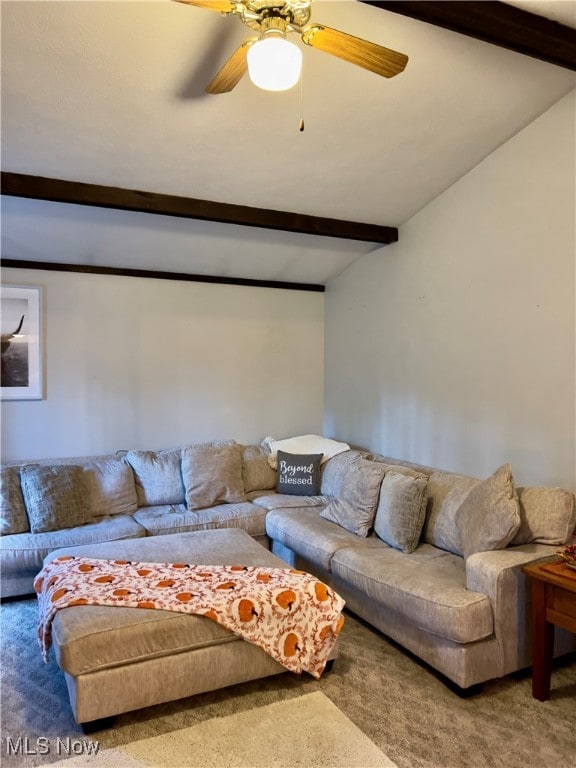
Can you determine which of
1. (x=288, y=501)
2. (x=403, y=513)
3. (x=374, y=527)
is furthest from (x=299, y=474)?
(x=403, y=513)

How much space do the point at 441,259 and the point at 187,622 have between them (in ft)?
9.60

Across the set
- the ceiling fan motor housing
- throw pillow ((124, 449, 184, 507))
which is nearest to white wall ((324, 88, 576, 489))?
throw pillow ((124, 449, 184, 507))

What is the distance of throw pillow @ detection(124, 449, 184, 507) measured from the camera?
4.21 m

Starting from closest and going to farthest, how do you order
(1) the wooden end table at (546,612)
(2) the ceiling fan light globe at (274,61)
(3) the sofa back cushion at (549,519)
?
(2) the ceiling fan light globe at (274,61), (1) the wooden end table at (546,612), (3) the sofa back cushion at (549,519)

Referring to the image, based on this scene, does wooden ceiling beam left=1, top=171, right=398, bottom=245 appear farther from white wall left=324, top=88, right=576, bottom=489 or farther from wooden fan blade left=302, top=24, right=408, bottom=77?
wooden fan blade left=302, top=24, right=408, bottom=77

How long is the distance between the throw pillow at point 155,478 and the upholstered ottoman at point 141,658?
75.1 inches

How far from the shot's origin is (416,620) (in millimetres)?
2541

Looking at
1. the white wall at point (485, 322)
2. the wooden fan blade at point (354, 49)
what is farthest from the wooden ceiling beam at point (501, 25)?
the white wall at point (485, 322)

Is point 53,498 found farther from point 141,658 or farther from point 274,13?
point 274,13

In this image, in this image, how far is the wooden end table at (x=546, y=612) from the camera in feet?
7.39

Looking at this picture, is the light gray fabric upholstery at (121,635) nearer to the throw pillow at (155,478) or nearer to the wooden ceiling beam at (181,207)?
the throw pillow at (155,478)

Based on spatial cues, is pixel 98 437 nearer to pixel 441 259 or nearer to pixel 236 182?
pixel 236 182

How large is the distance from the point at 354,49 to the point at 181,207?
6.43 feet

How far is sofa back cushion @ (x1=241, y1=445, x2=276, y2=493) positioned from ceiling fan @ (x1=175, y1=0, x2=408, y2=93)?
3186 mm
